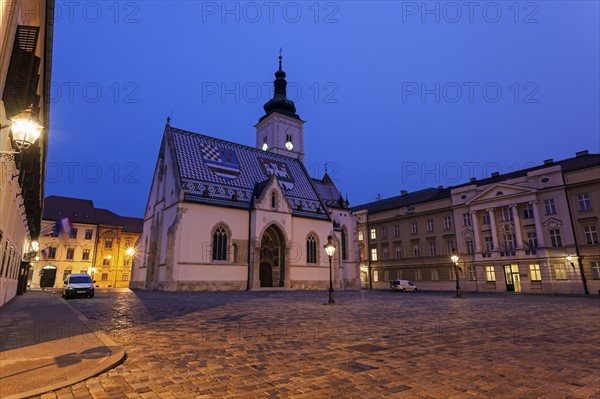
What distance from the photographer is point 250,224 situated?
1455 inches

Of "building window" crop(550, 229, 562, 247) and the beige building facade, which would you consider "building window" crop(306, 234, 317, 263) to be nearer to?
the beige building facade

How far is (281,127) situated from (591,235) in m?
44.8

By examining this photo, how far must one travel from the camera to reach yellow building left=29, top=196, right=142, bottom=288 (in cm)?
5538

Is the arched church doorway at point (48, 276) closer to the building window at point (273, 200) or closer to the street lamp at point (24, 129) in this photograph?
the building window at point (273, 200)

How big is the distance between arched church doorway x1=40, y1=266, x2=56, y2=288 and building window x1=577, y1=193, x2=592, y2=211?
241 ft

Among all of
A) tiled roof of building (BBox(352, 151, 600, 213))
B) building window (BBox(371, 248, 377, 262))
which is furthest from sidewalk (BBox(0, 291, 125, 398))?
building window (BBox(371, 248, 377, 262))

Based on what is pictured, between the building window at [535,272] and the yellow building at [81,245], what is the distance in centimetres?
6013

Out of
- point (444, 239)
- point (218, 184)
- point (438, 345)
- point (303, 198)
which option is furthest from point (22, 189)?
point (444, 239)

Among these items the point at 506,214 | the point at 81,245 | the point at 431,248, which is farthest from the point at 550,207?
the point at 81,245

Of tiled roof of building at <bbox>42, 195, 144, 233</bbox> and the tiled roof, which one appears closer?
the tiled roof

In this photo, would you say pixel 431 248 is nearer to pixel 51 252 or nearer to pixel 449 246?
pixel 449 246

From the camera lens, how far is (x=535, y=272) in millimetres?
38625

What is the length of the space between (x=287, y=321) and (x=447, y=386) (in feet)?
23.6

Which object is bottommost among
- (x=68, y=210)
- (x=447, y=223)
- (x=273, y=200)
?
(x=447, y=223)
